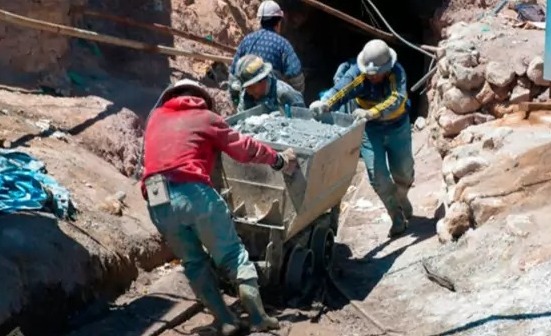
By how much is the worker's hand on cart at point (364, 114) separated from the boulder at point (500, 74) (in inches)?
87.4

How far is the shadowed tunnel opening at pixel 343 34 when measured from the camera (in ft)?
50.2

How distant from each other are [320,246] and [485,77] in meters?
3.23

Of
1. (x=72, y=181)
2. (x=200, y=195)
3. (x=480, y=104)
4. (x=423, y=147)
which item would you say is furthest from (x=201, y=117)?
(x=423, y=147)

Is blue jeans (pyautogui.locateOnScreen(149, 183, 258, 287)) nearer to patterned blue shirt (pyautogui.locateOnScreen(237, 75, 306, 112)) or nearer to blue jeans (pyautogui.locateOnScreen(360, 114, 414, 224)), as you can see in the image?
patterned blue shirt (pyautogui.locateOnScreen(237, 75, 306, 112))

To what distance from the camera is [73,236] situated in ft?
24.4

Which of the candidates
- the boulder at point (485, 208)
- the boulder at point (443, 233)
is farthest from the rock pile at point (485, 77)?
the boulder at point (485, 208)

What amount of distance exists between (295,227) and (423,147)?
17.3 feet

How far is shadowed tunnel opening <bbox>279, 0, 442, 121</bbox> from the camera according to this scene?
50.2ft

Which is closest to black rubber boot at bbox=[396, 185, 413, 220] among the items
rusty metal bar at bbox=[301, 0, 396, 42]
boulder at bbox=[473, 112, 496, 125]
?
boulder at bbox=[473, 112, 496, 125]

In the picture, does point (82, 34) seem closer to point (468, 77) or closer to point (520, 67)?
point (468, 77)

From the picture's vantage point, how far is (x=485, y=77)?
10094 millimetres

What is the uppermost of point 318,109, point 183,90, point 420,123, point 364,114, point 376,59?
point 183,90

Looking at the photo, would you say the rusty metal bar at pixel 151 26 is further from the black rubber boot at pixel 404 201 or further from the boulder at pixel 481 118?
the black rubber boot at pixel 404 201

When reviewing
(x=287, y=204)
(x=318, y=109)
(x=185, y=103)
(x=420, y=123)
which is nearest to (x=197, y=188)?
(x=185, y=103)
